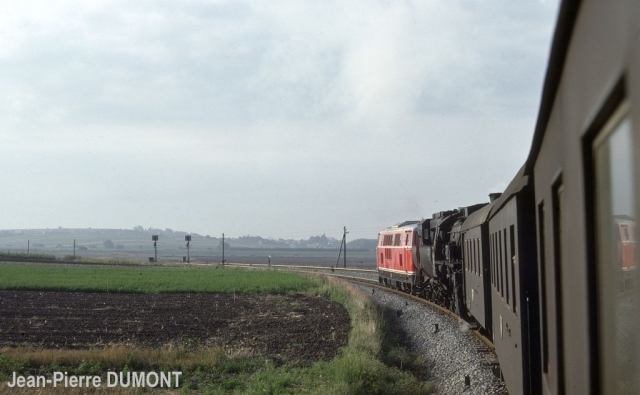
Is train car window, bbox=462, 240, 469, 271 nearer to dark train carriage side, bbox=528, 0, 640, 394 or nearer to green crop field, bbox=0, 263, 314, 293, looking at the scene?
dark train carriage side, bbox=528, 0, 640, 394

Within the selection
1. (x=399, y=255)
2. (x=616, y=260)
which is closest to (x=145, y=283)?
(x=399, y=255)

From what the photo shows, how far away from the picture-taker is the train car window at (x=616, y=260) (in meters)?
1.76

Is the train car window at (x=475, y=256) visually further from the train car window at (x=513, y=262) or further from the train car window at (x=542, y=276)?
the train car window at (x=542, y=276)

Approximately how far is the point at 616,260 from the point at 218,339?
63.2ft

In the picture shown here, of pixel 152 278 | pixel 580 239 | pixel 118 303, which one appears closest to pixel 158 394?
pixel 580 239

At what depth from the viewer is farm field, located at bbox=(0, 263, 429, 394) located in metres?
13.7

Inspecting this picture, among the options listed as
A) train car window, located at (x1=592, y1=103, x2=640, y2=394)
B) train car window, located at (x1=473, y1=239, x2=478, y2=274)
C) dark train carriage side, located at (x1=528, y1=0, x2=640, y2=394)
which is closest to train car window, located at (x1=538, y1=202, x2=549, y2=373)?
dark train carriage side, located at (x1=528, y1=0, x2=640, y2=394)

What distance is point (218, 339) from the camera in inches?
806

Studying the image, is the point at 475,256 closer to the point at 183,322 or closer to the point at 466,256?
the point at 466,256

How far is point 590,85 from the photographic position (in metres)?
2.20

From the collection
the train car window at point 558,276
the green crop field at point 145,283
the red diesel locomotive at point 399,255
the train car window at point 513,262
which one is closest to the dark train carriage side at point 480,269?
the train car window at point 513,262

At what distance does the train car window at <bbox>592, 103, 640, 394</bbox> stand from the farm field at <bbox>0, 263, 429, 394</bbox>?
10.0m

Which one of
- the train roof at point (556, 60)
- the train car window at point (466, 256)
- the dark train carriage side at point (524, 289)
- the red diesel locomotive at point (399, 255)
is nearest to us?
the train roof at point (556, 60)

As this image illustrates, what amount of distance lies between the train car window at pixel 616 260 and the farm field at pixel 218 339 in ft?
32.9
